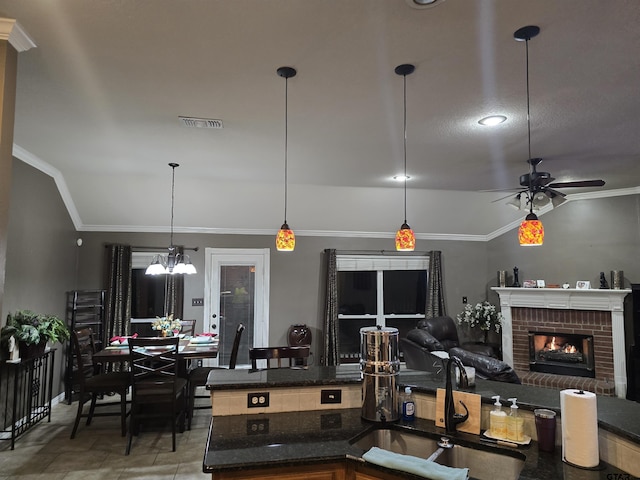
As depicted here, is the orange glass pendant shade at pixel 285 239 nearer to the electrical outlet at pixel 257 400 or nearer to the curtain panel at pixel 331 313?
the electrical outlet at pixel 257 400

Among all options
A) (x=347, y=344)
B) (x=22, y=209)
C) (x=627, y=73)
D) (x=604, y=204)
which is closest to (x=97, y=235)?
(x=22, y=209)

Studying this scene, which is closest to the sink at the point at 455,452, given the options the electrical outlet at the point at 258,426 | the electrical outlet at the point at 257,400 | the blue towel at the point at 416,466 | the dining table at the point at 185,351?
the blue towel at the point at 416,466

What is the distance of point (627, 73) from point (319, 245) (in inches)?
200

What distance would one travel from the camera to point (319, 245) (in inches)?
285

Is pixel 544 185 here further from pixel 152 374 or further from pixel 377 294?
pixel 152 374

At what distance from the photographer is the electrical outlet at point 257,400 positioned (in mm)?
2250

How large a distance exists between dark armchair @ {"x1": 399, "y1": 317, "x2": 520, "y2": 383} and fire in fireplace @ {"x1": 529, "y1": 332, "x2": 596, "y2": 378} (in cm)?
80

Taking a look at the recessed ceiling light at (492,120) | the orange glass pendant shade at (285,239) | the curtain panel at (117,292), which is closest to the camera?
the recessed ceiling light at (492,120)

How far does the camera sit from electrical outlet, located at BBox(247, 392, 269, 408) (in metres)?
2.25

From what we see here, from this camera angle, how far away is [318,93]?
2.97m

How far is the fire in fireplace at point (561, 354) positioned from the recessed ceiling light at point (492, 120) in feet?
15.0

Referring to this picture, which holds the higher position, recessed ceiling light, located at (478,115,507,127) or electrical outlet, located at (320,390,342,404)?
recessed ceiling light, located at (478,115,507,127)

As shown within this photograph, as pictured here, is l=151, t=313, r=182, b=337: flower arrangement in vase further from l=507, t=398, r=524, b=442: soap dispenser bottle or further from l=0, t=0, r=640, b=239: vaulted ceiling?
l=507, t=398, r=524, b=442: soap dispenser bottle

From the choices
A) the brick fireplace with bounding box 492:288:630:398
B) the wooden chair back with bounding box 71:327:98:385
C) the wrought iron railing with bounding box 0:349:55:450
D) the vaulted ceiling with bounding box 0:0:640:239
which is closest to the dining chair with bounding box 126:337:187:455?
the wooden chair back with bounding box 71:327:98:385
